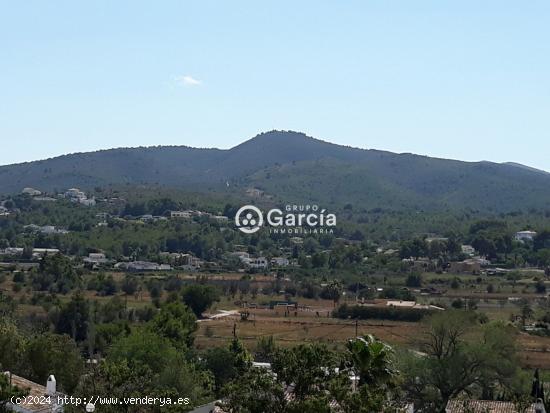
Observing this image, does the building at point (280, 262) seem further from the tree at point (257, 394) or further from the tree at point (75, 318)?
the tree at point (257, 394)

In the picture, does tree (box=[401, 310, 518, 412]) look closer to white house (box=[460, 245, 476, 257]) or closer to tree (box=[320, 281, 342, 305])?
tree (box=[320, 281, 342, 305])

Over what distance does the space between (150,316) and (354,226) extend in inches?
4126

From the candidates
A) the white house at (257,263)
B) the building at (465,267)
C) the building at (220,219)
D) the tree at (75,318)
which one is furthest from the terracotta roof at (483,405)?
the building at (220,219)

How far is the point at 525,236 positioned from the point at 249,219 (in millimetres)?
48923

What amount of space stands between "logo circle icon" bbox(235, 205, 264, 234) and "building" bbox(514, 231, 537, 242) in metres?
39.9

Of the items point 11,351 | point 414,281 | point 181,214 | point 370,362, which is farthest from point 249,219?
point 370,362

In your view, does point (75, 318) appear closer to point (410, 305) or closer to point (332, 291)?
point (410, 305)

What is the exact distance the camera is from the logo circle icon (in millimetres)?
154438

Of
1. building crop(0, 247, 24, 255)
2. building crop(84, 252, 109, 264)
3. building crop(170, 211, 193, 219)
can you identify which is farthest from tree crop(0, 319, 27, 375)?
building crop(170, 211, 193, 219)

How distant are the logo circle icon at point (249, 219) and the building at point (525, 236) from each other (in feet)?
131

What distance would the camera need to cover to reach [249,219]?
163 metres

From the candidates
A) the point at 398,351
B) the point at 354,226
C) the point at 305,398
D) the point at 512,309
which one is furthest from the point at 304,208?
the point at 305,398

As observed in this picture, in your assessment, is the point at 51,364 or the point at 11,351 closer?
the point at 11,351

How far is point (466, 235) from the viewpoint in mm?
141250
